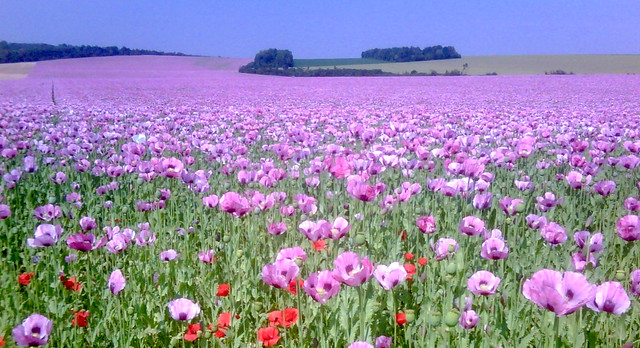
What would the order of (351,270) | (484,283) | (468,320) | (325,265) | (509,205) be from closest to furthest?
1. (351,270)
2. (468,320)
3. (484,283)
4. (325,265)
5. (509,205)

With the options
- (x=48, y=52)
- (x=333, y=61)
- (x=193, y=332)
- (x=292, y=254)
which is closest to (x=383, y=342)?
(x=292, y=254)

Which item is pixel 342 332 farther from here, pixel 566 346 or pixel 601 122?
pixel 601 122

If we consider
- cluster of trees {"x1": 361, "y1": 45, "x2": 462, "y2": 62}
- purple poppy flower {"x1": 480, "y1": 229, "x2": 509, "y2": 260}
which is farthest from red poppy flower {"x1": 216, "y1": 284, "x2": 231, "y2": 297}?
cluster of trees {"x1": 361, "y1": 45, "x2": 462, "y2": 62}

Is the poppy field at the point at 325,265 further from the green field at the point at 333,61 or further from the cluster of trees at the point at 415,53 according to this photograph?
the cluster of trees at the point at 415,53

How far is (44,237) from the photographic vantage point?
2434mm

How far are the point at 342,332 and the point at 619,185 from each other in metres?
3.63

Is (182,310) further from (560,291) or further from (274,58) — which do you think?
(274,58)

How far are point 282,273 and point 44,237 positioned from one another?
3.90 ft

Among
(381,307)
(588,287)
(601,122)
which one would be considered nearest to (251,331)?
(381,307)

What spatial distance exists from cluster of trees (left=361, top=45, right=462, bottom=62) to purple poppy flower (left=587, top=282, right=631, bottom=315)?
70075 mm

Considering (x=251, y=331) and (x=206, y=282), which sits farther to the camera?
(x=206, y=282)

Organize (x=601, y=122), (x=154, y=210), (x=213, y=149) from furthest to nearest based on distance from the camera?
1. (x=601, y=122)
2. (x=213, y=149)
3. (x=154, y=210)

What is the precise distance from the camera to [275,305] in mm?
2799

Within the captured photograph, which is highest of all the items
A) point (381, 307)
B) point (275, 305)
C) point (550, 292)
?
point (550, 292)
